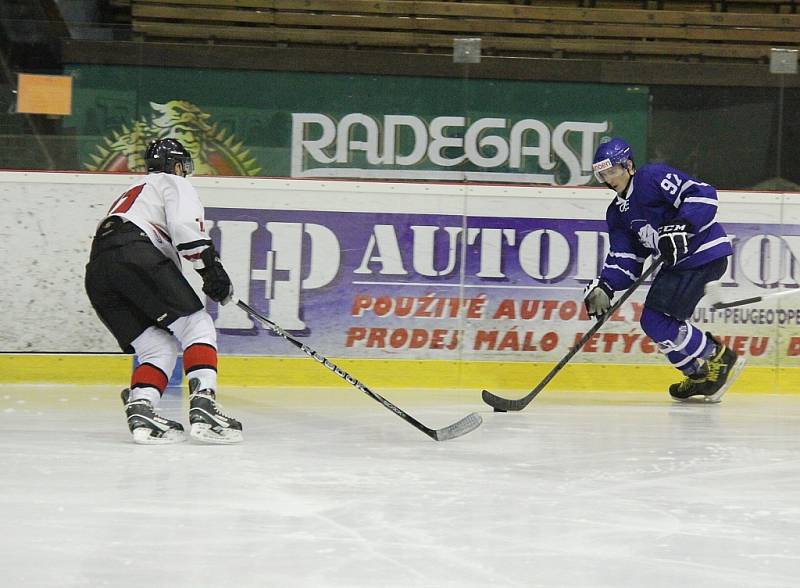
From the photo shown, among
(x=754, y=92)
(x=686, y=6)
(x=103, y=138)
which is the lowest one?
(x=103, y=138)

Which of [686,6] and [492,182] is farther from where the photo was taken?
[686,6]

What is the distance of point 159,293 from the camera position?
3.51 meters

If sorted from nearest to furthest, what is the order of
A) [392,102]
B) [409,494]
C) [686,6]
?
[409,494], [392,102], [686,6]

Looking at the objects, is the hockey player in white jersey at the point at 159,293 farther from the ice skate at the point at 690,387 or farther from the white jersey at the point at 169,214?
the ice skate at the point at 690,387

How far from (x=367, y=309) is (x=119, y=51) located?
65.0 inches

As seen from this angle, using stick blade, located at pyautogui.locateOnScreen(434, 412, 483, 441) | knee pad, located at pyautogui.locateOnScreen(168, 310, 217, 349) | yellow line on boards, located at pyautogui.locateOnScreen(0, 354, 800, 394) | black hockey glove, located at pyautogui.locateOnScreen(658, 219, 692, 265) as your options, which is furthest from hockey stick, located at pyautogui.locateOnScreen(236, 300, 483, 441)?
A: yellow line on boards, located at pyautogui.locateOnScreen(0, 354, 800, 394)

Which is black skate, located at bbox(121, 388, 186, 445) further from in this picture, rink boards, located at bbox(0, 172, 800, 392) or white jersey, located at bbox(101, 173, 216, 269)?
rink boards, located at bbox(0, 172, 800, 392)

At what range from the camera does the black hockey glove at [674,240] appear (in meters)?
4.40

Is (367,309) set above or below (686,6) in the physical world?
below

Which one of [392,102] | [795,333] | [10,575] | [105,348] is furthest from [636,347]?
[10,575]

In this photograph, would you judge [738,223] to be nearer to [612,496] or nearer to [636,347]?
[636,347]

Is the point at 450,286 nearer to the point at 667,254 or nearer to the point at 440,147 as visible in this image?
the point at 440,147

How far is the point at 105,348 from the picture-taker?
4.96m

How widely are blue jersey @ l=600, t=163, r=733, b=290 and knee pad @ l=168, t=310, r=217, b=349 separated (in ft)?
6.08
